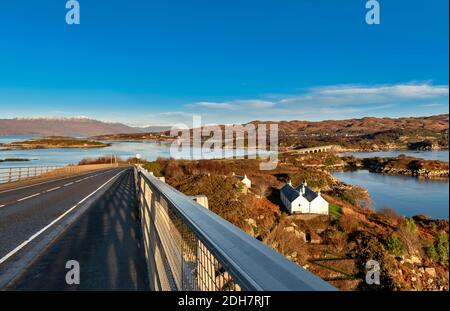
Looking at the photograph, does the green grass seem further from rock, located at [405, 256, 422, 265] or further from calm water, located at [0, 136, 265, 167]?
calm water, located at [0, 136, 265, 167]

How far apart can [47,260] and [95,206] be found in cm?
657

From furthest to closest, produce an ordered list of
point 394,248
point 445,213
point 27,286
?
point 445,213
point 394,248
point 27,286

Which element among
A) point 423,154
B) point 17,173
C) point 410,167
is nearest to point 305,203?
point 17,173

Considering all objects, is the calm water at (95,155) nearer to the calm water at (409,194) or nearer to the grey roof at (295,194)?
the grey roof at (295,194)

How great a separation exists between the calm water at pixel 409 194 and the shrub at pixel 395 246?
925 inches

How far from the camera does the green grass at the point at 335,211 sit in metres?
45.7

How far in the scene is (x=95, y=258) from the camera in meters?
6.38

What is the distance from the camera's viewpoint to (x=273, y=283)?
1546 millimetres

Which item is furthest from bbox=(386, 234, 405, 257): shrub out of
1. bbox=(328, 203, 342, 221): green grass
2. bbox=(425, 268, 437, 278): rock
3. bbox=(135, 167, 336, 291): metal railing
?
bbox=(135, 167, 336, 291): metal railing

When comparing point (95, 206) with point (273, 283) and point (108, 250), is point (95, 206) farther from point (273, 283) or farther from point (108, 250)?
point (273, 283)

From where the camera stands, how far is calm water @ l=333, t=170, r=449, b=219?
5939cm

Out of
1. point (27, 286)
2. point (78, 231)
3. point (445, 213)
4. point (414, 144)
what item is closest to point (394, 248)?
point (445, 213)

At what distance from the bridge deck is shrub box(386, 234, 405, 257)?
104 ft

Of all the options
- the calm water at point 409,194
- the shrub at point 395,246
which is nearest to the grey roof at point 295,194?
the shrub at point 395,246
